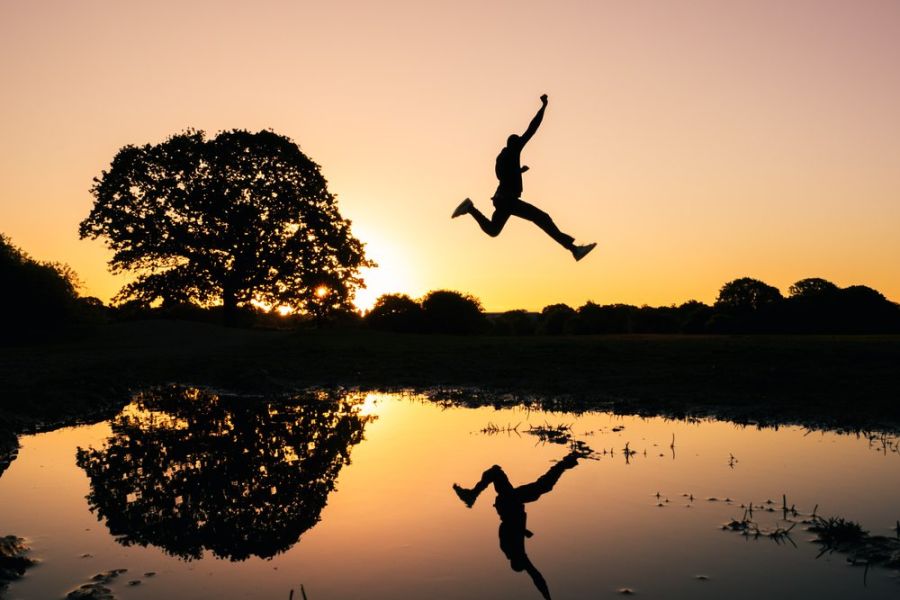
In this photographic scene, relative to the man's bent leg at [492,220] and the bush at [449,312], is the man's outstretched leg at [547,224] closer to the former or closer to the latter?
the man's bent leg at [492,220]

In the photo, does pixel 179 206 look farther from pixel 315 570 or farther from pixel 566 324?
pixel 315 570

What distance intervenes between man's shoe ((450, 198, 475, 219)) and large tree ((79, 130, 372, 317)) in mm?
33487

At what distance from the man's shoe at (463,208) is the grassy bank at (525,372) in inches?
261

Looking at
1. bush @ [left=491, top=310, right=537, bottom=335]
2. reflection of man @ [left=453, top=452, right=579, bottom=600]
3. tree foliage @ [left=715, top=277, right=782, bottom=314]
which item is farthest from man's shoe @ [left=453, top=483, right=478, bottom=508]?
tree foliage @ [left=715, top=277, right=782, bottom=314]

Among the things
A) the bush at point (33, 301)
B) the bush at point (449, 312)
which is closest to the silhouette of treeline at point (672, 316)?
the bush at point (449, 312)

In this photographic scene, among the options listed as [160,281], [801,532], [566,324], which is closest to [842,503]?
[801,532]

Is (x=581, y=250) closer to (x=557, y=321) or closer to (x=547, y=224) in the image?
(x=547, y=224)

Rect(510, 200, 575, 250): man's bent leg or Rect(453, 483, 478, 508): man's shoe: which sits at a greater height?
Rect(510, 200, 575, 250): man's bent leg

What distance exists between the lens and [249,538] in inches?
266

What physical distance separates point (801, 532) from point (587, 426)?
647 cm

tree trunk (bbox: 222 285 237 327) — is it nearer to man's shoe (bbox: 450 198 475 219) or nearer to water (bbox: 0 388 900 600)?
water (bbox: 0 388 900 600)

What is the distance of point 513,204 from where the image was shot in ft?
35.5

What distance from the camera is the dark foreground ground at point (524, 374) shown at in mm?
15039

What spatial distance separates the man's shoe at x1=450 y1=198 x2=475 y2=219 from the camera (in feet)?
36.8
